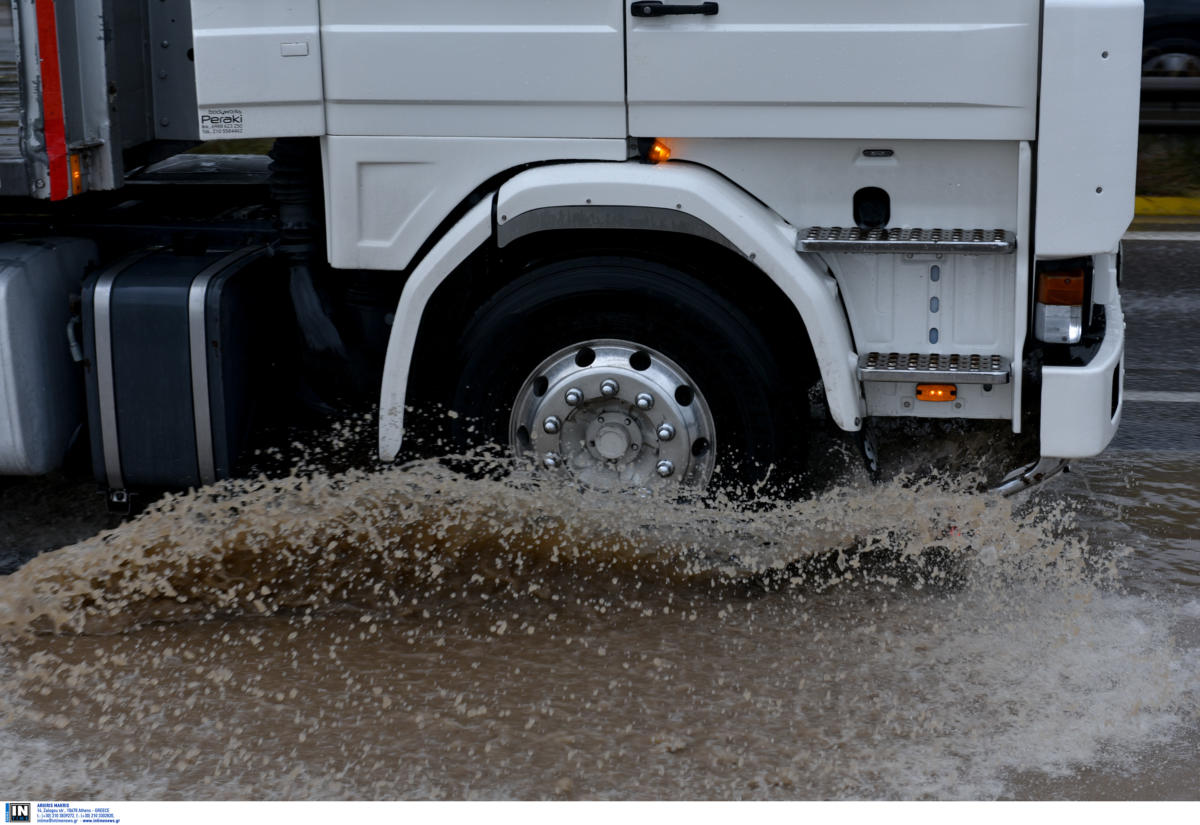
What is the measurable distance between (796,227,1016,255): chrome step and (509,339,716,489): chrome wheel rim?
532 mm

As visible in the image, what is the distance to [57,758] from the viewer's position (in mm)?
3545

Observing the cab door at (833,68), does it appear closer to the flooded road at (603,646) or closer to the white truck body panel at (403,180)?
the white truck body panel at (403,180)

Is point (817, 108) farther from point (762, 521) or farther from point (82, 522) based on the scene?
point (82, 522)

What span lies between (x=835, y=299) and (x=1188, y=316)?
156 inches

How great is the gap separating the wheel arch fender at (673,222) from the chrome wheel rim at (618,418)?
0.37 meters

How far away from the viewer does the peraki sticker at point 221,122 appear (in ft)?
14.0

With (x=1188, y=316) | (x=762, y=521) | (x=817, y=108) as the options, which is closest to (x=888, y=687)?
(x=762, y=521)

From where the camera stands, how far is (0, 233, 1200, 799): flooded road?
3475 mm

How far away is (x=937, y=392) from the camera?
421cm

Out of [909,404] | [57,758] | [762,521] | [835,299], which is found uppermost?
[835,299]

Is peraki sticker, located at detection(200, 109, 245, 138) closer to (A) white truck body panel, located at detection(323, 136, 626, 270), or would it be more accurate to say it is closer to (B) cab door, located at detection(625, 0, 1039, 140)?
(A) white truck body panel, located at detection(323, 136, 626, 270)

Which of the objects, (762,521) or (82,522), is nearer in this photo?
(762,521)

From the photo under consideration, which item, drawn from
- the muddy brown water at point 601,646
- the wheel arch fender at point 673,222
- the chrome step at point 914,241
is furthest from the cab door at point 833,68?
the muddy brown water at point 601,646

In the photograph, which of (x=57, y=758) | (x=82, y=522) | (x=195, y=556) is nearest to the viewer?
(x=57, y=758)
